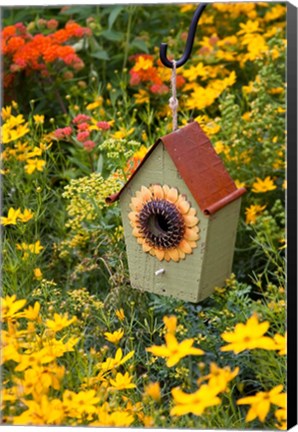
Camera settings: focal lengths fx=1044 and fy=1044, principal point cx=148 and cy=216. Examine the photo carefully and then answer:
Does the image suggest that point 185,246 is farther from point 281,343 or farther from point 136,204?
point 281,343

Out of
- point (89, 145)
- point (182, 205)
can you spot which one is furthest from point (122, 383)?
point (89, 145)

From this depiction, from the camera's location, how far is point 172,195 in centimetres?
219

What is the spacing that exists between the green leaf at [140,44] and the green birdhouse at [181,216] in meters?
1.26

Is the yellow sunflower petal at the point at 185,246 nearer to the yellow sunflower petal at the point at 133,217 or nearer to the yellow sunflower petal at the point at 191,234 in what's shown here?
the yellow sunflower petal at the point at 191,234

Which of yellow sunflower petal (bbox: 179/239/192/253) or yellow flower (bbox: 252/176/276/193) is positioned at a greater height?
yellow sunflower petal (bbox: 179/239/192/253)

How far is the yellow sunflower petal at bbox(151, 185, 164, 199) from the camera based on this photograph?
221 cm

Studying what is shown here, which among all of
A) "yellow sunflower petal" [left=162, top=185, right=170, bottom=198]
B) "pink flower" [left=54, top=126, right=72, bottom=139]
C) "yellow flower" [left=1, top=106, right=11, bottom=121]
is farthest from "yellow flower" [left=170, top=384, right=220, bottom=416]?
"yellow flower" [left=1, top=106, right=11, bottom=121]

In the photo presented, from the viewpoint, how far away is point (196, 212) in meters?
2.17

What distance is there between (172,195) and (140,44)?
4.62 feet

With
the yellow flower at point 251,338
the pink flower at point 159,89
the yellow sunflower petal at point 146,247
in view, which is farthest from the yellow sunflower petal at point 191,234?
the pink flower at point 159,89

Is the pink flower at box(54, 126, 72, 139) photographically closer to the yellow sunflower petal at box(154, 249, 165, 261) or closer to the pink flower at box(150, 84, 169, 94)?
the pink flower at box(150, 84, 169, 94)

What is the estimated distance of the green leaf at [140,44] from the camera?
11.3 feet

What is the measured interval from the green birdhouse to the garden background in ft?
0.47

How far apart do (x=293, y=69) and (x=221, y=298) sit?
602mm
